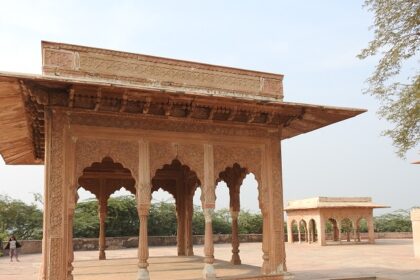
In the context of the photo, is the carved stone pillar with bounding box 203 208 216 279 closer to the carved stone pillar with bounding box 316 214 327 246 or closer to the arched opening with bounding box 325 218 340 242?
the carved stone pillar with bounding box 316 214 327 246

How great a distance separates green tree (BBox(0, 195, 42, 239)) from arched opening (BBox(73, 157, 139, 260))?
2345 mm

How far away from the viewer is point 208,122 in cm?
848

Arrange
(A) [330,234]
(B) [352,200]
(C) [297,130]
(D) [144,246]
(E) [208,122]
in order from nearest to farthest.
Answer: (D) [144,246]
(E) [208,122]
(C) [297,130]
(B) [352,200]
(A) [330,234]

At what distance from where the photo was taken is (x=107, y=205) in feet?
53.7

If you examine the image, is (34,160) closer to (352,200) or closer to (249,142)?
(249,142)

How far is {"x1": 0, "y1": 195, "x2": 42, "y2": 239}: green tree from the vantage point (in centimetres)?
2471

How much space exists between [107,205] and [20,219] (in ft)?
37.5

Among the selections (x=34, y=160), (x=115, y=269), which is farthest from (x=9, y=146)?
(x=115, y=269)

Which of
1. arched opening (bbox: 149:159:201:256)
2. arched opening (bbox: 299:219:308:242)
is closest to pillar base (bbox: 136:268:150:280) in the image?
arched opening (bbox: 149:159:201:256)

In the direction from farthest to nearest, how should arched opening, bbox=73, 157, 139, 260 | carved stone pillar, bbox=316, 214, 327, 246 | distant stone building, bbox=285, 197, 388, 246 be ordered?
1. carved stone pillar, bbox=316, 214, 327, 246
2. distant stone building, bbox=285, 197, 388, 246
3. arched opening, bbox=73, 157, 139, 260

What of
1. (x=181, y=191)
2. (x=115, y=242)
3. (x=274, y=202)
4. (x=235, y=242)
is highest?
(x=181, y=191)

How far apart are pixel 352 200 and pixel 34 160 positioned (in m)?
17.2

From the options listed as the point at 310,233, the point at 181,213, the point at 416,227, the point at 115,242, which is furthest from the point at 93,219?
the point at 416,227

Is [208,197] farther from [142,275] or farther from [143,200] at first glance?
[142,275]
